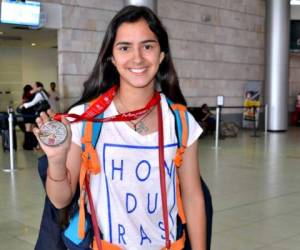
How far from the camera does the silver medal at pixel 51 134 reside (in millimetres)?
1419

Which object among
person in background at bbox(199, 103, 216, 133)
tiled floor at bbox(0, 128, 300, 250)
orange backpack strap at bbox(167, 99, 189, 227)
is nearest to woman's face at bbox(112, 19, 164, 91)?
orange backpack strap at bbox(167, 99, 189, 227)

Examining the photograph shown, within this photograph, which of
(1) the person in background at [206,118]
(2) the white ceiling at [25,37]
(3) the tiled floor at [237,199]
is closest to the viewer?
(3) the tiled floor at [237,199]

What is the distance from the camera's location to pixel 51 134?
142 centimetres

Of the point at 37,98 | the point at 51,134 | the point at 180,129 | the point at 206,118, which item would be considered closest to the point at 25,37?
the point at 37,98

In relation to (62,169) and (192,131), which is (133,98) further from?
(62,169)

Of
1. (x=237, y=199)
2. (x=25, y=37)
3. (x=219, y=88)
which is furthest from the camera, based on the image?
(x=219, y=88)

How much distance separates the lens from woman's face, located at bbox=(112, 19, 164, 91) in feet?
5.43

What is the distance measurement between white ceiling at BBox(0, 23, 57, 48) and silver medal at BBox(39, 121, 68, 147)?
1211cm

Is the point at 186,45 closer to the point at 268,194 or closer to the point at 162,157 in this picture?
the point at 268,194

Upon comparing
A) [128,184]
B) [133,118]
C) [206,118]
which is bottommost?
[206,118]

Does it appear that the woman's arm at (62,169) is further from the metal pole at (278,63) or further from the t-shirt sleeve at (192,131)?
the metal pole at (278,63)

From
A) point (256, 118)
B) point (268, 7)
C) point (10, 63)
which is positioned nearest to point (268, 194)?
point (256, 118)

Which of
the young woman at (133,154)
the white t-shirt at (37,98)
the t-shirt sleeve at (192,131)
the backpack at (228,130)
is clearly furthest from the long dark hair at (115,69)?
the backpack at (228,130)

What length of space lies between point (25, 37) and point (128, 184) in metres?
15.4
